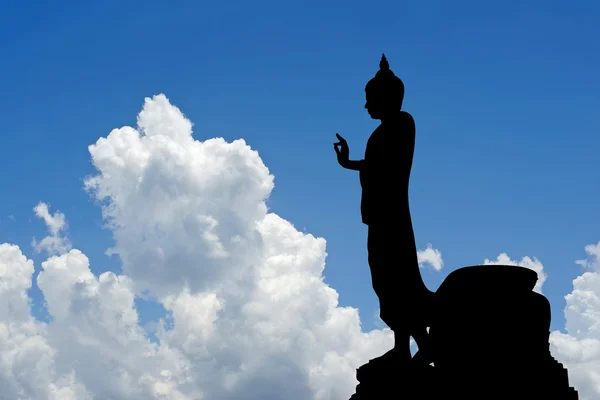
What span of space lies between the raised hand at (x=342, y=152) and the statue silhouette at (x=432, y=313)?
16mm

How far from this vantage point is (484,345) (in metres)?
8.80

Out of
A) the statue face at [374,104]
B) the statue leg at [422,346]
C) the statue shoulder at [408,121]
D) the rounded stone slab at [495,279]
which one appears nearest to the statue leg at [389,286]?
the statue leg at [422,346]

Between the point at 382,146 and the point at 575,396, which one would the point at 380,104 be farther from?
the point at 575,396

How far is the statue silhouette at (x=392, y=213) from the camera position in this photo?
963 centimetres

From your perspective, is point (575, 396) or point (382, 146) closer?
point (575, 396)

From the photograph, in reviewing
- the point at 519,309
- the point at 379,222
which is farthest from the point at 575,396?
the point at 379,222

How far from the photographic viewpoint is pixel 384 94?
10305 millimetres

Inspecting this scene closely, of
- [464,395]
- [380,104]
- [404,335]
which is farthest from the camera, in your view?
[380,104]

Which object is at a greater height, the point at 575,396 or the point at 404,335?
the point at 404,335

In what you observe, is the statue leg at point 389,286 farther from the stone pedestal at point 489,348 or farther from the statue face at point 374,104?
the statue face at point 374,104

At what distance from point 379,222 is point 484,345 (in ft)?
7.25

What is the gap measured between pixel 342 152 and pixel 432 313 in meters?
2.62

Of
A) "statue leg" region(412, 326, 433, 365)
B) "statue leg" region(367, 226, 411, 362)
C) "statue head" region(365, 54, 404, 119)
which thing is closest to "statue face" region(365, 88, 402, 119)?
"statue head" region(365, 54, 404, 119)

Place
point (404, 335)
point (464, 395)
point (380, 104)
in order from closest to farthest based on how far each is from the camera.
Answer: point (464, 395) < point (404, 335) < point (380, 104)
